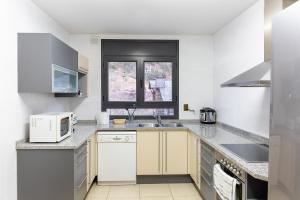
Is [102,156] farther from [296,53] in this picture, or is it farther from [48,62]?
[296,53]

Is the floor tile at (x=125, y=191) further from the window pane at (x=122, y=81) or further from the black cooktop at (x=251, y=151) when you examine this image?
the black cooktop at (x=251, y=151)

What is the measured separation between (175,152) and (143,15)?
208cm

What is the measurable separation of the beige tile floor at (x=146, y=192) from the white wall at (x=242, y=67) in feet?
3.86

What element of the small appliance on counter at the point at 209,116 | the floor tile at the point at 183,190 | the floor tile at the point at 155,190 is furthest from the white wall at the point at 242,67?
the floor tile at the point at 155,190

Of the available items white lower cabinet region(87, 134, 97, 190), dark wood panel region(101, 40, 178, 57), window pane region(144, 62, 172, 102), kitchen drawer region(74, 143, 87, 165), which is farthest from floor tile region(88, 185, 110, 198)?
dark wood panel region(101, 40, 178, 57)

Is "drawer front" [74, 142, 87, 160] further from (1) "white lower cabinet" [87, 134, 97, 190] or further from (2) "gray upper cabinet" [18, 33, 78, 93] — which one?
(2) "gray upper cabinet" [18, 33, 78, 93]

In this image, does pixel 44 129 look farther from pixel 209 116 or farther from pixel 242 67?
pixel 209 116

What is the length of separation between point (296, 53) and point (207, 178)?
2.12 metres

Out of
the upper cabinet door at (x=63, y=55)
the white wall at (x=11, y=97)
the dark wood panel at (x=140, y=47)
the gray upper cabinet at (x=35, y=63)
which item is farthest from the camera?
the dark wood panel at (x=140, y=47)

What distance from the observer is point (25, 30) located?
2.70 m

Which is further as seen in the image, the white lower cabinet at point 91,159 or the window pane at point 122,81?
the window pane at point 122,81

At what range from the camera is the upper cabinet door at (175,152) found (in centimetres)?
382

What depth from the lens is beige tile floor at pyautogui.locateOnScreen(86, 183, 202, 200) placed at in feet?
11.0

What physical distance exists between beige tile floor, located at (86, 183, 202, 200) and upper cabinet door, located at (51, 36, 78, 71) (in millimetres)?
1788
